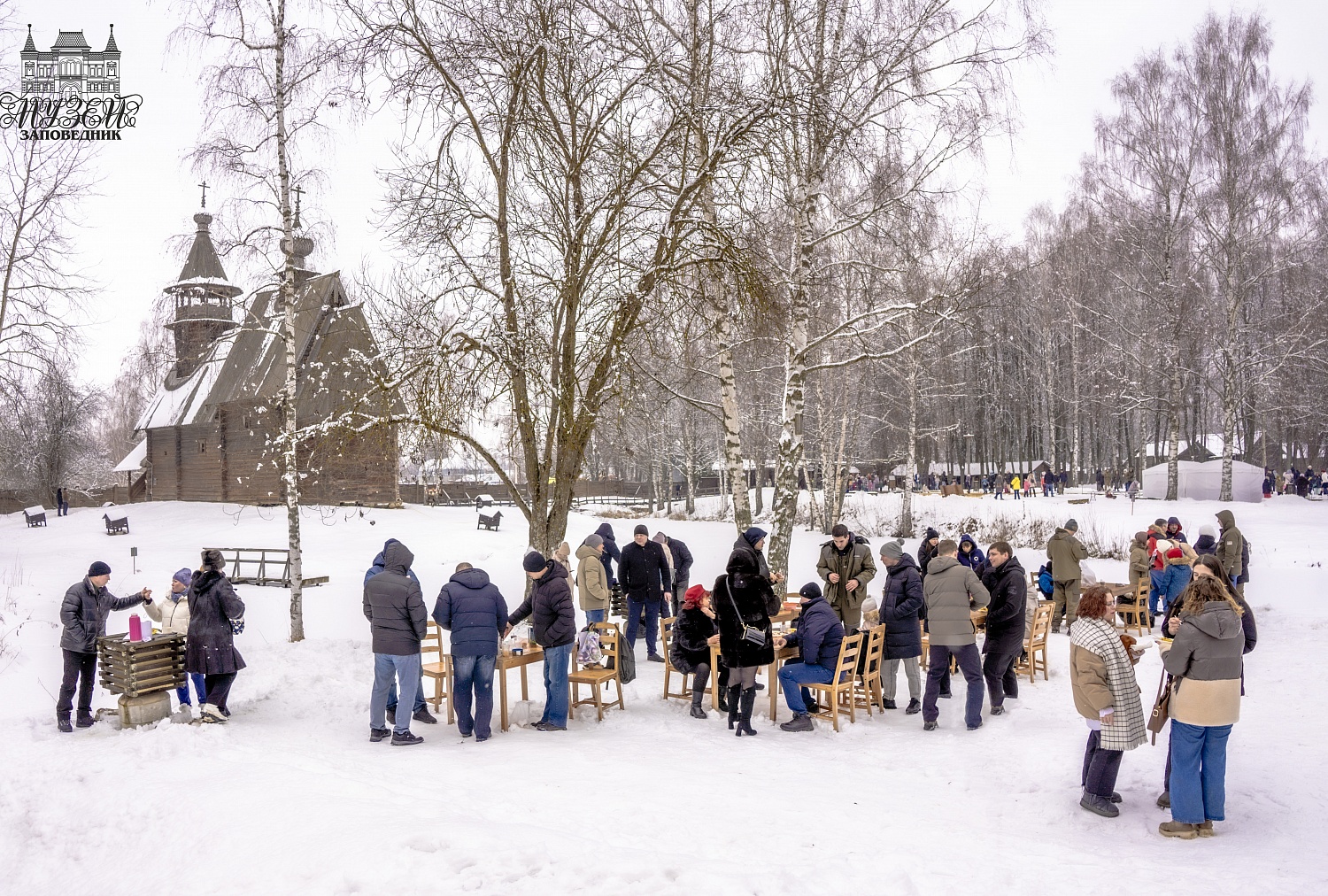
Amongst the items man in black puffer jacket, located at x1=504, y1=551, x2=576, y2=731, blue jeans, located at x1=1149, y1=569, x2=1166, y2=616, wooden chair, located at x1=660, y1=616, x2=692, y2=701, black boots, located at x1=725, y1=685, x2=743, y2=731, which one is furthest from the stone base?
blue jeans, located at x1=1149, y1=569, x2=1166, y2=616

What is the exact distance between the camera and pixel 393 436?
470 inches

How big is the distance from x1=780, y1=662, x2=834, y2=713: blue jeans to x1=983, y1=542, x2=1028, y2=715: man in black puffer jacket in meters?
1.59

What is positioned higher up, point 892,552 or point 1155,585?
point 892,552

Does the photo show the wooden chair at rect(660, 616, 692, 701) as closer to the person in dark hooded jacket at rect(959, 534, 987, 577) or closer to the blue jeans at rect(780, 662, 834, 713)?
the blue jeans at rect(780, 662, 834, 713)

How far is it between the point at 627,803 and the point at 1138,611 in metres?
9.51

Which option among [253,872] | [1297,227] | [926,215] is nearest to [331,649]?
[253,872]

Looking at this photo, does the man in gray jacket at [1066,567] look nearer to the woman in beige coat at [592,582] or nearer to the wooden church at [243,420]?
the woman in beige coat at [592,582]

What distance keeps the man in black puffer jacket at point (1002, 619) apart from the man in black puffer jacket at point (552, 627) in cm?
398

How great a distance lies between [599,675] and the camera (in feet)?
26.4

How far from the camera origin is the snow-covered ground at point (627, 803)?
4.44 metres

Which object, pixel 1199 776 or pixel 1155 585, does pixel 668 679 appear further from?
pixel 1155 585

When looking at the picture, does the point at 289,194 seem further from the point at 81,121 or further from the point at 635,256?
the point at 81,121

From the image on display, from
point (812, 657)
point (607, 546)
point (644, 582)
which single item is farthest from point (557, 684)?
point (607, 546)

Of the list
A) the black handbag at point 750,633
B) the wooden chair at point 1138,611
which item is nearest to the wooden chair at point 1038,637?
the wooden chair at point 1138,611
